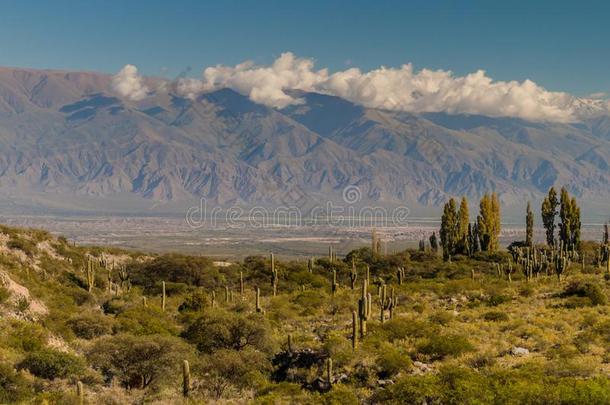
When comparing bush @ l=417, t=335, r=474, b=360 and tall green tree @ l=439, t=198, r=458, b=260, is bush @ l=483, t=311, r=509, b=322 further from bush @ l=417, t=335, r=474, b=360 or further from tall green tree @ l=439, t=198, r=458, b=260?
tall green tree @ l=439, t=198, r=458, b=260

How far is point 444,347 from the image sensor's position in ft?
85.0

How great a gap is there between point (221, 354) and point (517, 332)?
560 inches

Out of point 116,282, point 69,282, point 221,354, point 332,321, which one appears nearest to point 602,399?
point 221,354

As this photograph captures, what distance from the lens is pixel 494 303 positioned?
39031 mm

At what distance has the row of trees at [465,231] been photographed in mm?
89812

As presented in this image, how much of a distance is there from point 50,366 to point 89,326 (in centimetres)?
861

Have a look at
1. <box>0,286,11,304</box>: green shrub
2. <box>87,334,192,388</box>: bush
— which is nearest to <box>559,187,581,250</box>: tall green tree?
<box>87,334,192,388</box>: bush

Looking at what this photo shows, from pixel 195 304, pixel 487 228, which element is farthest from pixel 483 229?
pixel 195 304

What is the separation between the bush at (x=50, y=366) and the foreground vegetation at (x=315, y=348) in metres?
0.05

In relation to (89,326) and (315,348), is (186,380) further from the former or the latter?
(89,326)

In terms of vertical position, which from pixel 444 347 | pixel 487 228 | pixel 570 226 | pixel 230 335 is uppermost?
pixel 570 226

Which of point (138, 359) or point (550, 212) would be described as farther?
point (550, 212)

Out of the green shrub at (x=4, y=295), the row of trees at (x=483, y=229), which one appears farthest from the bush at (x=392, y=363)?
the row of trees at (x=483, y=229)

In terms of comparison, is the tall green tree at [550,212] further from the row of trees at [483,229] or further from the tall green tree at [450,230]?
the tall green tree at [450,230]
